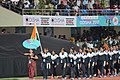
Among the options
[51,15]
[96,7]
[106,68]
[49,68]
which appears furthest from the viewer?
[96,7]

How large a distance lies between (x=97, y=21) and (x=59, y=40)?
365 inches

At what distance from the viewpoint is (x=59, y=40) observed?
27297 mm

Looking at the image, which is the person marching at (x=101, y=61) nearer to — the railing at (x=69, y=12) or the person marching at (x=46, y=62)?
the person marching at (x=46, y=62)

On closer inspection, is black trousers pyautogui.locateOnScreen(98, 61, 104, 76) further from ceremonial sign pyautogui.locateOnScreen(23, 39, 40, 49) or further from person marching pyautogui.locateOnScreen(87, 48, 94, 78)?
ceremonial sign pyautogui.locateOnScreen(23, 39, 40, 49)

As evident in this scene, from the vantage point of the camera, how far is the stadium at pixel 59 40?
Answer: 2469cm

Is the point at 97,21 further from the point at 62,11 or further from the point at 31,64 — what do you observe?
the point at 31,64

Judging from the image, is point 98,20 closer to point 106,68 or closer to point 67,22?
point 67,22

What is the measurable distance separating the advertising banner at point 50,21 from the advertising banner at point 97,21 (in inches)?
23.6

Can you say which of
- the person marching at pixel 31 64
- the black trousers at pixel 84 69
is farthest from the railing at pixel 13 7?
the black trousers at pixel 84 69

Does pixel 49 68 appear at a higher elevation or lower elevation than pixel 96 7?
lower

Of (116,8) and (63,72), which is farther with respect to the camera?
(116,8)

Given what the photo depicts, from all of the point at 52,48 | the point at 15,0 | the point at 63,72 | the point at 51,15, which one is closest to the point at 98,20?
the point at 51,15

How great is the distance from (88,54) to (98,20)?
11.3 meters

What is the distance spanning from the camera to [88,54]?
2492cm
